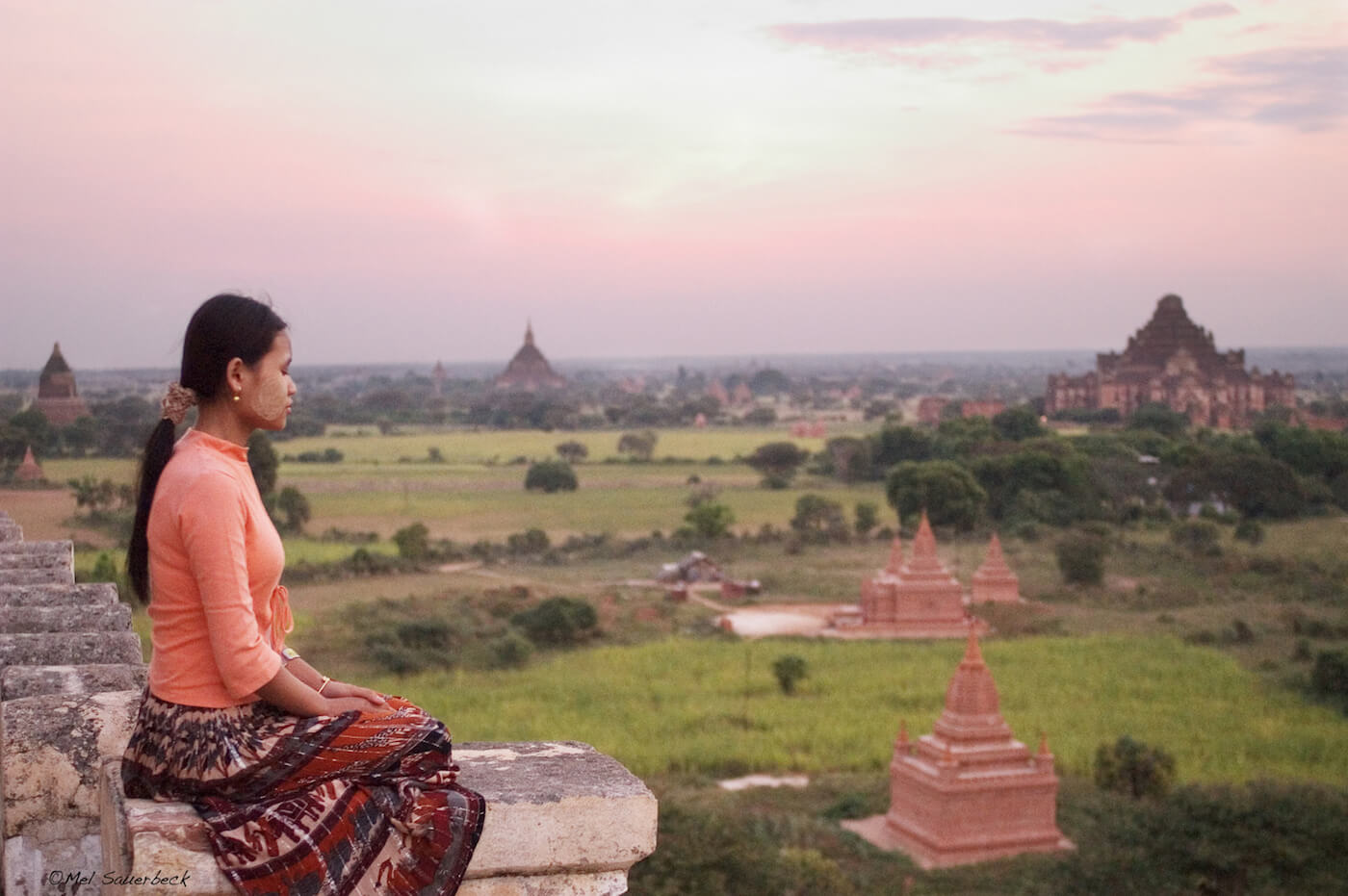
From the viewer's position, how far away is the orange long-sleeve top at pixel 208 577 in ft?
6.31

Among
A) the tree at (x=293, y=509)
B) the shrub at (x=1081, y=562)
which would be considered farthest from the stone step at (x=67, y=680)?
the tree at (x=293, y=509)

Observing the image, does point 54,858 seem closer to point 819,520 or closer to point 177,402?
point 177,402

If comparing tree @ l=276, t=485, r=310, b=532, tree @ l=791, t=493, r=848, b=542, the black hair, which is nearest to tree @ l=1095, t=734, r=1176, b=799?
the black hair

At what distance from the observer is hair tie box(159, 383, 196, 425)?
211 centimetres

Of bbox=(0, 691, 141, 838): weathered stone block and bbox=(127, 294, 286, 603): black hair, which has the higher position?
bbox=(127, 294, 286, 603): black hair

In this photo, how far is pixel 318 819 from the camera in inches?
75.5

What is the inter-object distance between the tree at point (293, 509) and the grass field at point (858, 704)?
32.8ft

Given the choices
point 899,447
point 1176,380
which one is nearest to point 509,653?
point 899,447

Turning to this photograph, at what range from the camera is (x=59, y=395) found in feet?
42.2

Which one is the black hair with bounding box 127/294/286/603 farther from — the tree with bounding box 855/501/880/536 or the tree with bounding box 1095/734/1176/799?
the tree with bounding box 855/501/880/536

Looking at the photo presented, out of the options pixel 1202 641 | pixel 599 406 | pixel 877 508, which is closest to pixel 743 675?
pixel 1202 641

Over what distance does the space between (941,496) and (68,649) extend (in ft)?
103

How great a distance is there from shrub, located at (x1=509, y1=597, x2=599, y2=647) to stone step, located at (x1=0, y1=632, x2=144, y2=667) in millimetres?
19431

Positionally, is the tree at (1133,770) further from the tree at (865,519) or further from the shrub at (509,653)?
the tree at (865,519)
